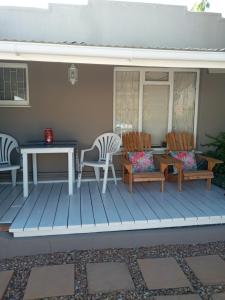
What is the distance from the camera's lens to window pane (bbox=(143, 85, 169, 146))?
512cm

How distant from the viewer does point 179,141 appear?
5012 millimetres

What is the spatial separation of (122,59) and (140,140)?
6.73 ft

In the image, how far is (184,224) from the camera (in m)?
3.35

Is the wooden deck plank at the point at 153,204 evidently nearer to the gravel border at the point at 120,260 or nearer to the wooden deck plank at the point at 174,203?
the wooden deck plank at the point at 174,203

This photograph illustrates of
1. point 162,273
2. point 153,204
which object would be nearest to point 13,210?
point 153,204

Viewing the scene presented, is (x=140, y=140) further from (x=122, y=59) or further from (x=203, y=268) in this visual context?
(x=203, y=268)

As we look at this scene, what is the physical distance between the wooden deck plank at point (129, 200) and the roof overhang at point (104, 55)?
Answer: 1.86 m

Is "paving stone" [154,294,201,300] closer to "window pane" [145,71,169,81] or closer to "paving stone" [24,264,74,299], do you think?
"paving stone" [24,264,74,299]

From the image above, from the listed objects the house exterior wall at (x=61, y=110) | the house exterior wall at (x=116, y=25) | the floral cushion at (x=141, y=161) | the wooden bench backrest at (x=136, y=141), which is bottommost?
the floral cushion at (x=141, y=161)

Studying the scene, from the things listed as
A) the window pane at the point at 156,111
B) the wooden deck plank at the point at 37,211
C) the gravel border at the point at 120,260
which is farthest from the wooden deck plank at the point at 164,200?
the wooden deck plank at the point at 37,211

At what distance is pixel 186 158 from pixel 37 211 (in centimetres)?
273

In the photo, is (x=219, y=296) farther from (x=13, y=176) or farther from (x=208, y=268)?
(x=13, y=176)

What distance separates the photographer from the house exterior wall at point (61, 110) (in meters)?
4.75

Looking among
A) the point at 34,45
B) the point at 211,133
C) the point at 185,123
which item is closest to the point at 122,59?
the point at 34,45
